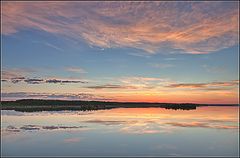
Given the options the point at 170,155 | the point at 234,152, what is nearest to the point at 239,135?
the point at 234,152

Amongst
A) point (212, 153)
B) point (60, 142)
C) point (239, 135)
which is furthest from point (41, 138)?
point (239, 135)

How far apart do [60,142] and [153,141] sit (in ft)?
20.7

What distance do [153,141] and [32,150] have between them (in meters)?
8.35

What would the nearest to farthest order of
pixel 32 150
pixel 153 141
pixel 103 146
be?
pixel 32 150
pixel 103 146
pixel 153 141

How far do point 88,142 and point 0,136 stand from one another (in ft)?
21.4

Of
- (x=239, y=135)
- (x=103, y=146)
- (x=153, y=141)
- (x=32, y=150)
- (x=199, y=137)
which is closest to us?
(x=32, y=150)

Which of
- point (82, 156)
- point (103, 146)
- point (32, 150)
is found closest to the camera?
point (82, 156)

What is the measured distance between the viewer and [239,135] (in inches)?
1114

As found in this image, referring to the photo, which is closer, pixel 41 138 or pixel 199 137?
pixel 41 138

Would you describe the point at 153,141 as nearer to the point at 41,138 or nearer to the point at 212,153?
the point at 212,153

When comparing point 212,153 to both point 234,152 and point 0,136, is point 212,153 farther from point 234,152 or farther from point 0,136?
point 0,136

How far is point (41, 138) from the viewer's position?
24.2 metres

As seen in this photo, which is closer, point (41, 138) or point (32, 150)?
point (32, 150)

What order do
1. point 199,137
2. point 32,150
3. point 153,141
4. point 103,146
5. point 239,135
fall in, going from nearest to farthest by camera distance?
point 32,150 < point 103,146 < point 153,141 < point 199,137 < point 239,135
